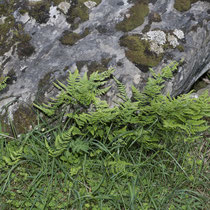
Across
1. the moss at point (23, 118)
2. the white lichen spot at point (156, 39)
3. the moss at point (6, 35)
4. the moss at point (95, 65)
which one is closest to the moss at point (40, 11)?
the moss at point (6, 35)

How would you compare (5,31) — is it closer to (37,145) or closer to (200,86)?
(37,145)

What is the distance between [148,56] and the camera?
354 cm

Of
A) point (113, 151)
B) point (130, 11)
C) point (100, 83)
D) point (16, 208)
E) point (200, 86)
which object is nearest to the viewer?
point (16, 208)

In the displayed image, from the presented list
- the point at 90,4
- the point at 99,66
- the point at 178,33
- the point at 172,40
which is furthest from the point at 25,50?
the point at 178,33

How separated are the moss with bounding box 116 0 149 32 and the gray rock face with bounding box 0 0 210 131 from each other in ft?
0.15

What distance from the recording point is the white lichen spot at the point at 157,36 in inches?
143

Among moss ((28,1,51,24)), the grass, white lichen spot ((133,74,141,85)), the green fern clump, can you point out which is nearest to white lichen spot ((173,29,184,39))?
the green fern clump

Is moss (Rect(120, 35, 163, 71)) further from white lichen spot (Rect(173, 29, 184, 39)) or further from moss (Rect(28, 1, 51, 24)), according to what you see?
moss (Rect(28, 1, 51, 24))

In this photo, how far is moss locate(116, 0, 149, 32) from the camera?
3.71 m

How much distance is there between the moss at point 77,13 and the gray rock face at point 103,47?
0.09 ft

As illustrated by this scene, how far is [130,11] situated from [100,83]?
119 centimetres

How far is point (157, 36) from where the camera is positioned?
12.0 feet

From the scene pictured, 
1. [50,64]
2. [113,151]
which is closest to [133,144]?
[113,151]

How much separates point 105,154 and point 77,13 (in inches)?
73.1
